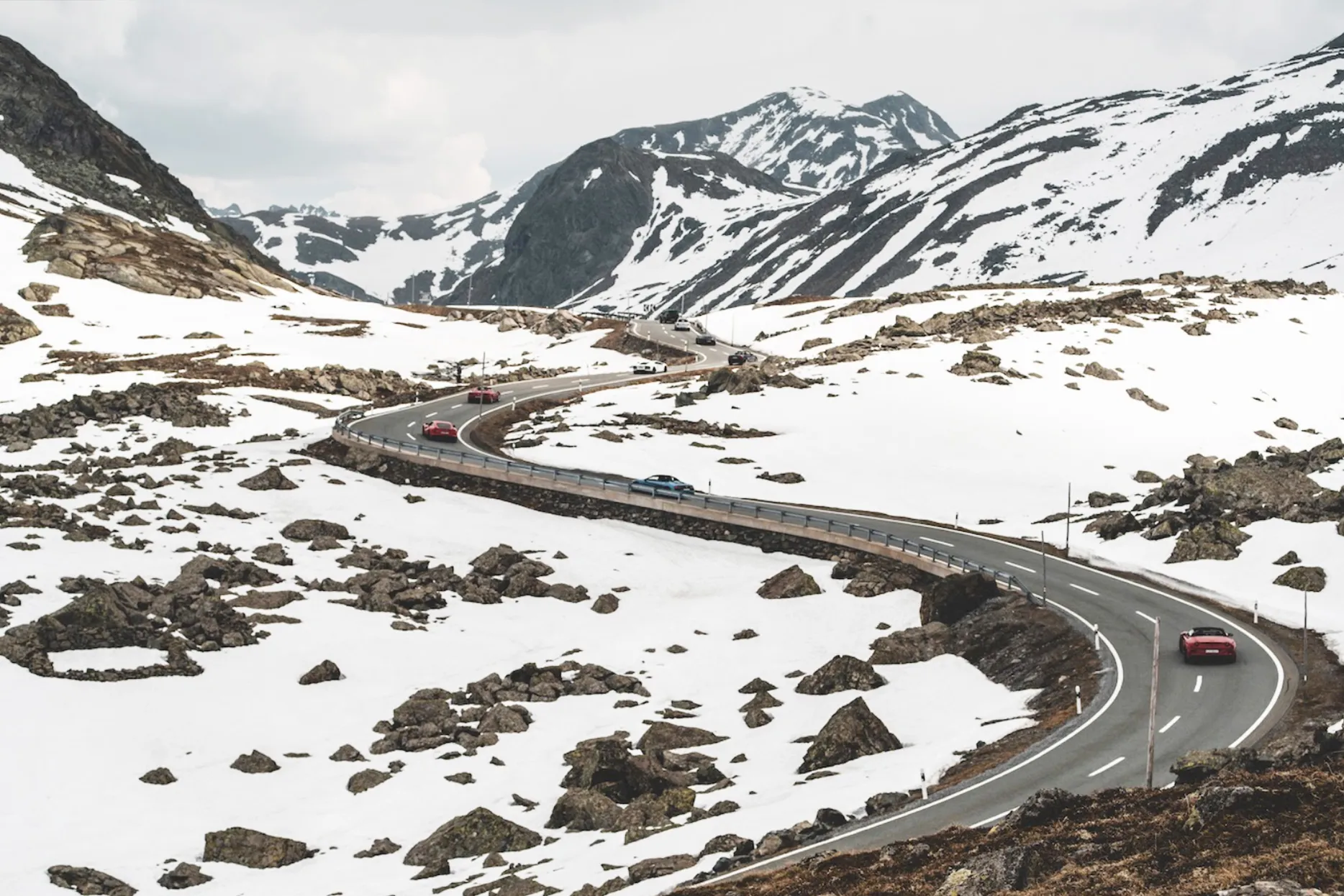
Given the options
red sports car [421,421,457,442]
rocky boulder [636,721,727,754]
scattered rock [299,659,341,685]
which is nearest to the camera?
rocky boulder [636,721,727,754]

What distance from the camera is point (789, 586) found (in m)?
47.9

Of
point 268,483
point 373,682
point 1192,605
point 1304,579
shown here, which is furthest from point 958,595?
point 268,483

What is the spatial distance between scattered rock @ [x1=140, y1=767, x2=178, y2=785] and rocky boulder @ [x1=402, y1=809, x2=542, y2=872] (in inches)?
328

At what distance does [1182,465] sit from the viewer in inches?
2638

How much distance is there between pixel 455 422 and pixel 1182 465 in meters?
48.7

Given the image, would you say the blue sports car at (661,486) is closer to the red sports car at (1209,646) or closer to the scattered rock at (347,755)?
the scattered rock at (347,755)

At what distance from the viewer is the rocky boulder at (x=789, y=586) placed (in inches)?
1876

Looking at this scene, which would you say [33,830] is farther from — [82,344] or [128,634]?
[82,344]

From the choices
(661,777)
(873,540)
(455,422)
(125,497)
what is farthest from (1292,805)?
(455,422)

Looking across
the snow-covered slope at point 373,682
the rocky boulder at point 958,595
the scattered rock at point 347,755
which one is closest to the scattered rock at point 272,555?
the snow-covered slope at point 373,682

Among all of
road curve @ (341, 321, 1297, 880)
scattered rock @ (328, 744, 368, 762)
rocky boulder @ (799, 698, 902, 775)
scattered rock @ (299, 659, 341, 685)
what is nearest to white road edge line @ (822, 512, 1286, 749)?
road curve @ (341, 321, 1297, 880)

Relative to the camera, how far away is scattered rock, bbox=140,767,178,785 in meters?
31.0

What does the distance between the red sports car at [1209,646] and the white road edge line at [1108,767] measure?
8563 millimetres

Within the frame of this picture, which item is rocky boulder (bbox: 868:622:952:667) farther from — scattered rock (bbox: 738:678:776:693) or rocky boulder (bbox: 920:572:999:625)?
scattered rock (bbox: 738:678:776:693)
